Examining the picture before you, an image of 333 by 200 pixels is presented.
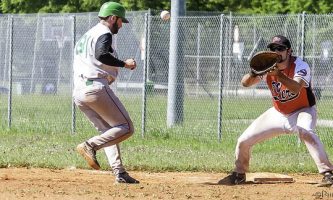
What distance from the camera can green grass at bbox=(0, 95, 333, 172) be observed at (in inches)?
552

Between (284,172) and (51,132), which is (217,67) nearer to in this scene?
(51,132)

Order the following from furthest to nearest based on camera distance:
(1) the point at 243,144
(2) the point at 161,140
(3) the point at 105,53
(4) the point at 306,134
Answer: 1. (2) the point at 161,140
2. (1) the point at 243,144
3. (4) the point at 306,134
4. (3) the point at 105,53

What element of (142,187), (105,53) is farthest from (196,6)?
(142,187)

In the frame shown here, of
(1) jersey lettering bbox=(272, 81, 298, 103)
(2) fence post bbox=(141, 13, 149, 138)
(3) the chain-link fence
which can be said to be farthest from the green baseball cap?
(2) fence post bbox=(141, 13, 149, 138)

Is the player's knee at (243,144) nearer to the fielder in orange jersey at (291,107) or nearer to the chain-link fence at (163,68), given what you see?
the fielder in orange jersey at (291,107)

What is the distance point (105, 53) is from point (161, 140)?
6.91 metres

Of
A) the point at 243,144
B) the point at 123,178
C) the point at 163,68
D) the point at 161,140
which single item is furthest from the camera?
the point at 163,68

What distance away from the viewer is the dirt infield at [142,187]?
10.3 m

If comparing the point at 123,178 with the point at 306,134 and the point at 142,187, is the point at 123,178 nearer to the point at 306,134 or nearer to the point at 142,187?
the point at 142,187

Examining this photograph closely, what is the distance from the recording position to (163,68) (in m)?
19.7

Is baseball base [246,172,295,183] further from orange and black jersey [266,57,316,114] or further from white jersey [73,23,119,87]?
white jersey [73,23,119,87]

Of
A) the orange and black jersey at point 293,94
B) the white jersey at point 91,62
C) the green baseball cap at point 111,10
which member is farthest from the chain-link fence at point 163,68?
the white jersey at point 91,62

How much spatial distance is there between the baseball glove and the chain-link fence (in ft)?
19.6

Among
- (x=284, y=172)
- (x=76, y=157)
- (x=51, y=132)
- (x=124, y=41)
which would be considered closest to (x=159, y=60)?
(x=124, y=41)
